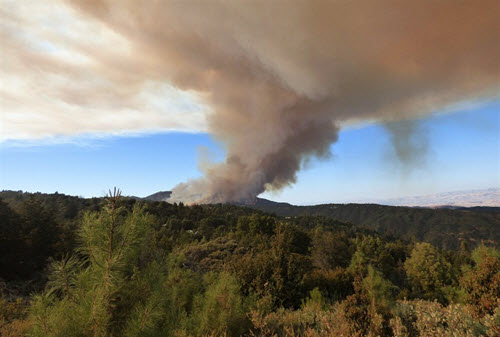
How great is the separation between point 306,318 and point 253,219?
57.2 meters

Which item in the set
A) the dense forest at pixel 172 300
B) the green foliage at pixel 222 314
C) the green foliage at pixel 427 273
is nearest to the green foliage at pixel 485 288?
the dense forest at pixel 172 300

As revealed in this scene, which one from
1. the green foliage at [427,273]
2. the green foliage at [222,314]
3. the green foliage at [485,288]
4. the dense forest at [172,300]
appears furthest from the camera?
the green foliage at [427,273]

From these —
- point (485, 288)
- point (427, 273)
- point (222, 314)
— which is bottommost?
point (427, 273)

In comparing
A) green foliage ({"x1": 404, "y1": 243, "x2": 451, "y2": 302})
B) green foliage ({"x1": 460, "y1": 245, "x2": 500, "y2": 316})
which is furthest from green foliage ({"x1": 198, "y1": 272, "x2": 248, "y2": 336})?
green foliage ({"x1": 404, "y1": 243, "x2": 451, "y2": 302})

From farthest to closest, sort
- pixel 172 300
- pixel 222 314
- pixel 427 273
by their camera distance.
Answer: pixel 427 273, pixel 222 314, pixel 172 300

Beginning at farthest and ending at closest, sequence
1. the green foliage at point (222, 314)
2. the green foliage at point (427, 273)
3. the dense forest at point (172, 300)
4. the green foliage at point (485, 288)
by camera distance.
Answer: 1. the green foliage at point (427, 273)
2. the green foliage at point (485, 288)
3. the green foliage at point (222, 314)
4. the dense forest at point (172, 300)

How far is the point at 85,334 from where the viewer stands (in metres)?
4.34

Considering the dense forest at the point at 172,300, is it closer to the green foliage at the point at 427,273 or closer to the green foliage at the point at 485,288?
the green foliage at the point at 485,288

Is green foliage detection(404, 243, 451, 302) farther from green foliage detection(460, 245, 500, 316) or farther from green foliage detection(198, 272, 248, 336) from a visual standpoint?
green foliage detection(198, 272, 248, 336)

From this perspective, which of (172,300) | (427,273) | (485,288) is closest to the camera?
(172,300)

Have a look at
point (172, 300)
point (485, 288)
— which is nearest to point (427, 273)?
point (485, 288)

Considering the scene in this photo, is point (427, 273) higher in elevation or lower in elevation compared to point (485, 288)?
lower

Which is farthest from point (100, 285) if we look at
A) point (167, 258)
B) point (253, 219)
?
point (253, 219)

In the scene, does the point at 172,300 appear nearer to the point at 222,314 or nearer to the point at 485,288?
the point at 222,314
